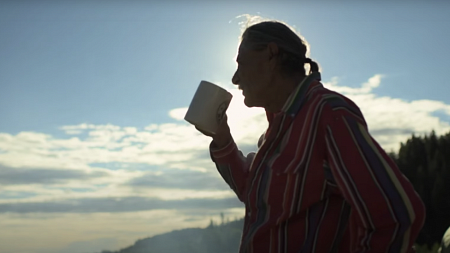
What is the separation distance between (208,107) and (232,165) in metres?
0.29

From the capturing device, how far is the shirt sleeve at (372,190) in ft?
6.25

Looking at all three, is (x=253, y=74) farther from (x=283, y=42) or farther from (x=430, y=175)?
(x=430, y=175)

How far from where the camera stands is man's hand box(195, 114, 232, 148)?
2.96m

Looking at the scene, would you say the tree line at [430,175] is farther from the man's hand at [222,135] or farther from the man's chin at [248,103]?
the man's chin at [248,103]

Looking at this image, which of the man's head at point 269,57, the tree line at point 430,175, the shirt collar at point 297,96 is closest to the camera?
the shirt collar at point 297,96

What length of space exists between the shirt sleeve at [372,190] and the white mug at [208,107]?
101cm

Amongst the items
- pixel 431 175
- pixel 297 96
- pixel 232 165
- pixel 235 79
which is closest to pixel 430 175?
pixel 431 175

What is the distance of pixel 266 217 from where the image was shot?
219 centimetres

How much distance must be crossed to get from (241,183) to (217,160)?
0.57ft

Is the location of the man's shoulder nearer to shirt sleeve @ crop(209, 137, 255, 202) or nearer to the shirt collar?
the shirt collar

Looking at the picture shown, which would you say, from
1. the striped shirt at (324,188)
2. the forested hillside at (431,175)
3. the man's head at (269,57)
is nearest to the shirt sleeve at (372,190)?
the striped shirt at (324,188)

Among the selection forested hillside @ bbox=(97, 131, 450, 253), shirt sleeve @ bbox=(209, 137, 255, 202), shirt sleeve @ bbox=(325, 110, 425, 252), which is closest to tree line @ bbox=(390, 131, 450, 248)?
forested hillside @ bbox=(97, 131, 450, 253)

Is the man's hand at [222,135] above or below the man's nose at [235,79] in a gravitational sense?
below

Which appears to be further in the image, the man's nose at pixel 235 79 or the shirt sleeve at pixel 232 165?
the shirt sleeve at pixel 232 165
